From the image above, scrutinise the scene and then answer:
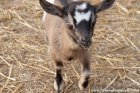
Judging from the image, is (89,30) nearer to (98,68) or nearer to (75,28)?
(75,28)

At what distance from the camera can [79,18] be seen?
11.0 ft

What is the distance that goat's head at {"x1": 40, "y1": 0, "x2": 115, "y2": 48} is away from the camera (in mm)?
3357

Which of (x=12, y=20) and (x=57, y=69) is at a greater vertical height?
(x=57, y=69)

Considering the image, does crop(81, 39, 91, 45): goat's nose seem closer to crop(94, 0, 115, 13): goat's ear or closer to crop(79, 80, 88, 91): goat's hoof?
crop(94, 0, 115, 13): goat's ear

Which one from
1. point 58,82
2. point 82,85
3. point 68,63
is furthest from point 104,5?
point 68,63

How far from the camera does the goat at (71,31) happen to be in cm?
338

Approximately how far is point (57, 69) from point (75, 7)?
983 mm

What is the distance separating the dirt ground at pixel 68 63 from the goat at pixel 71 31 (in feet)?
1.14

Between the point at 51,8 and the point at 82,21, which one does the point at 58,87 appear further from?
the point at 82,21

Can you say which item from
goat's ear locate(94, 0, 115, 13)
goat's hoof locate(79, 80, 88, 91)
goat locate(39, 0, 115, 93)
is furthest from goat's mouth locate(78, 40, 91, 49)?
goat's hoof locate(79, 80, 88, 91)

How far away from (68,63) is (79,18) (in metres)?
1.42

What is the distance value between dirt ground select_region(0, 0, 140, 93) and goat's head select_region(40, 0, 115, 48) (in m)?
0.99

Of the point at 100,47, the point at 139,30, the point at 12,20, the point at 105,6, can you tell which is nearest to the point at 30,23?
the point at 12,20

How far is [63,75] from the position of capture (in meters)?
4.53
